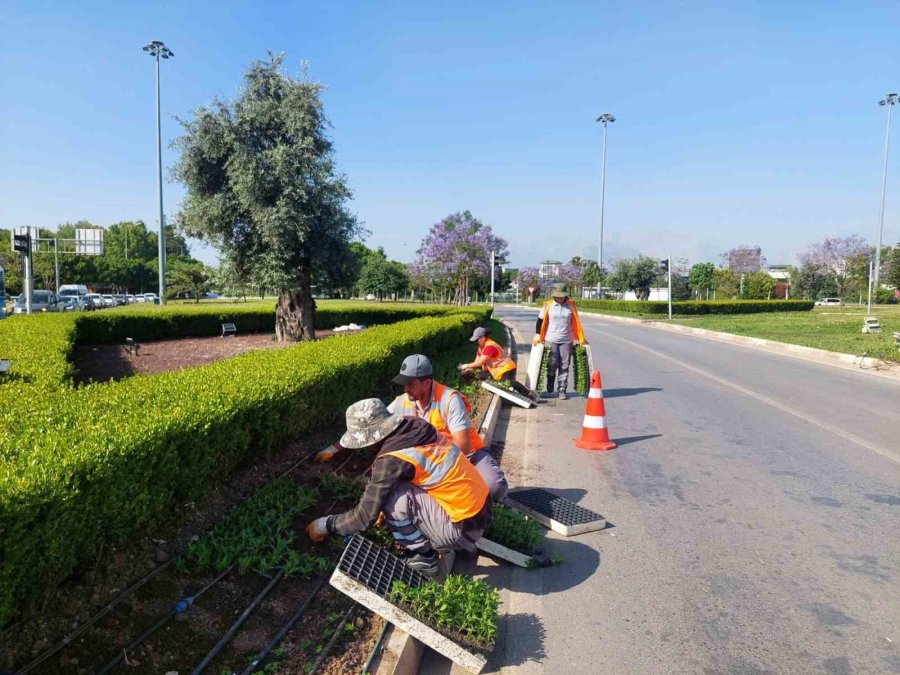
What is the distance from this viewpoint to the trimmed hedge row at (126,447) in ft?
8.38

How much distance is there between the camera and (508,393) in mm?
9227

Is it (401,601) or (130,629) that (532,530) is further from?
(130,629)

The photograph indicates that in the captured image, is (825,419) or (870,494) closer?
(870,494)

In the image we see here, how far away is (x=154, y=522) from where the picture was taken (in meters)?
3.52

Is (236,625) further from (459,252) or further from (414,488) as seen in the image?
(459,252)

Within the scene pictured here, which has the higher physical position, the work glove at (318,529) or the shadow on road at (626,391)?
the work glove at (318,529)

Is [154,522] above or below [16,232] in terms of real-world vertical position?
below

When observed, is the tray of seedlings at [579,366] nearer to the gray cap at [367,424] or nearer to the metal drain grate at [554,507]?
the metal drain grate at [554,507]

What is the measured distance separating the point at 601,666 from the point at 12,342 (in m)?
8.67

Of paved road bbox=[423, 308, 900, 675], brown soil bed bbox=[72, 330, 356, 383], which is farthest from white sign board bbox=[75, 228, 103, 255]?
paved road bbox=[423, 308, 900, 675]

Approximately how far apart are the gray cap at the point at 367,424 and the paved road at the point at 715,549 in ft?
3.84

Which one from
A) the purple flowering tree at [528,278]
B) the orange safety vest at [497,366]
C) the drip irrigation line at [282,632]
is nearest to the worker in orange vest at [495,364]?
the orange safety vest at [497,366]

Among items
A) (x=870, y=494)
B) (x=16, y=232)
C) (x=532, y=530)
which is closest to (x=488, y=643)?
(x=532, y=530)

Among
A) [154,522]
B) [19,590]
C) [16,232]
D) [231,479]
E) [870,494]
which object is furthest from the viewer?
[16,232]
